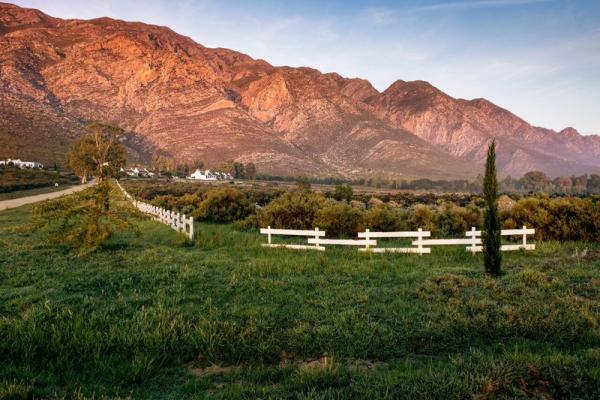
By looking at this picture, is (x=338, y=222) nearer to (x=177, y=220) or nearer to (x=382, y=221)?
(x=382, y=221)

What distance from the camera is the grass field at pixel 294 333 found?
4.42 m

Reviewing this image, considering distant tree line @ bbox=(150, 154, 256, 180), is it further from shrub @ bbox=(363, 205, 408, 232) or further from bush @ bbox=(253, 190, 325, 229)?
shrub @ bbox=(363, 205, 408, 232)

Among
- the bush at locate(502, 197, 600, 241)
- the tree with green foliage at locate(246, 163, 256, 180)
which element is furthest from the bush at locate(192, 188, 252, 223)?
the tree with green foliage at locate(246, 163, 256, 180)

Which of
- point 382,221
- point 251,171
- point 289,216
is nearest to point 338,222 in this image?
point 382,221

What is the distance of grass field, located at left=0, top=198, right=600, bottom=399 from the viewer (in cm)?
442

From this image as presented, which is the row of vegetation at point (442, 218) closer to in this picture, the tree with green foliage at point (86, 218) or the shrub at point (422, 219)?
the shrub at point (422, 219)

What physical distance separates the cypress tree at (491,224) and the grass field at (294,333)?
65 cm

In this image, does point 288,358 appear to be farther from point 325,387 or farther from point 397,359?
point 397,359

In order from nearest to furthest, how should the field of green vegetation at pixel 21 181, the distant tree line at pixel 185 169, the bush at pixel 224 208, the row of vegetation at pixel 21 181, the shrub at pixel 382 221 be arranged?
the shrub at pixel 382 221, the bush at pixel 224 208, the field of green vegetation at pixel 21 181, the row of vegetation at pixel 21 181, the distant tree line at pixel 185 169

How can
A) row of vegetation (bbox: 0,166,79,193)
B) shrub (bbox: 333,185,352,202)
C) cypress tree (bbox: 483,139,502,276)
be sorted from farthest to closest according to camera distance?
1. row of vegetation (bbox: 0,166,79,193)
2. shrub (bbox: 333,185,352,202)
3. cypress tree (bbox: 483,139,502,276)

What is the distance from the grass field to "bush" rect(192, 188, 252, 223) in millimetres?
13874

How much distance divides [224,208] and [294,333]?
19.4 m

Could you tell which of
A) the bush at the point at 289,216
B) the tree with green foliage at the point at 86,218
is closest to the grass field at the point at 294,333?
the tree with green foliage at the point at 86,218

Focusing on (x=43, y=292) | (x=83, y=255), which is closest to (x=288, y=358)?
(x=43, y=292)
